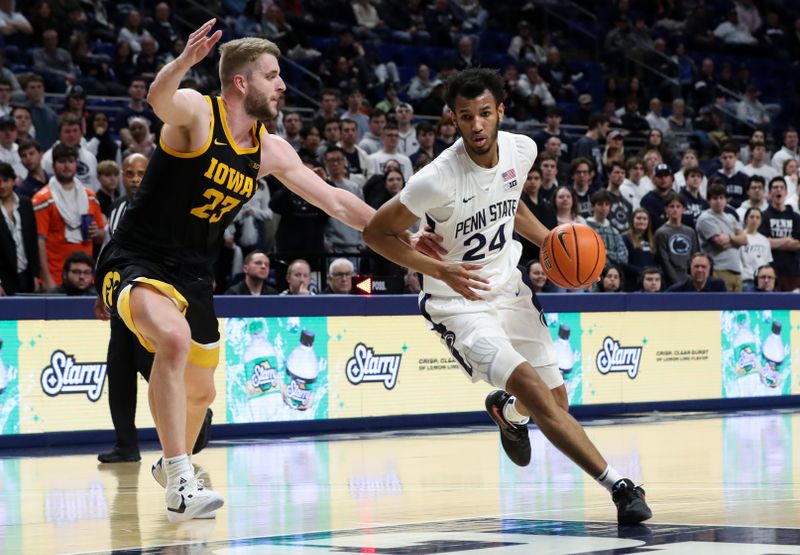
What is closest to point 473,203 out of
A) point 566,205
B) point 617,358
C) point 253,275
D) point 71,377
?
point 71,377

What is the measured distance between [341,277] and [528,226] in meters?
5.76

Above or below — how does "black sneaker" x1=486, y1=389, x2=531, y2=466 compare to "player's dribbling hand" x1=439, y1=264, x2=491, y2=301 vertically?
below

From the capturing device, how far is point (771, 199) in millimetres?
16641

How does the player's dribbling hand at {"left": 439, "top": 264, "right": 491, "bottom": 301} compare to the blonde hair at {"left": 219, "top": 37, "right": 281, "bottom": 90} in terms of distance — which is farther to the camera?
the blonde hair at {"left": 219, "top": 37, "right": 281, "bottom": 90}

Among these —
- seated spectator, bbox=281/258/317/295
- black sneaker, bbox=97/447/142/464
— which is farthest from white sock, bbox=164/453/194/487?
seated spectator, bbox=281/258/317/295

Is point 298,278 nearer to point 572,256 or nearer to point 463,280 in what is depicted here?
point 572,256

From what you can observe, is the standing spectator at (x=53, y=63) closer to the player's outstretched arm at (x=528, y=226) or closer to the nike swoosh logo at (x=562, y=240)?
the player's outstretched arm at (x=528, y=226)

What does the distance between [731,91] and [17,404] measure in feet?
56.2

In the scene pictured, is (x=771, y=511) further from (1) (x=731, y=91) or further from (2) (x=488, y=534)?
(1) (x=731, y=91)

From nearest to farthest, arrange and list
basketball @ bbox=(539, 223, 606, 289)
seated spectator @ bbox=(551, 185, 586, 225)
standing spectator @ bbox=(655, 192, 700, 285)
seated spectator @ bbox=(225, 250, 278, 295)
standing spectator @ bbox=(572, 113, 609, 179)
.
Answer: basketball @ bbox=(539, 223, 606, 289), seated spectator @ bbox=(225, 250, 278, 295), seated spectator @ bbox=(551, 185, 586, 225), standing spectator @ bbox=(655, 192, 700, 285), standing spectator @ bbox=(572, 113, 609, 179)

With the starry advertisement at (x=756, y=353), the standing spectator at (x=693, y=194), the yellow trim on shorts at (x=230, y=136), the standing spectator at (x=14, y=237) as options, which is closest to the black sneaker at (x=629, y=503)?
the yellow trim on shorts at (x=230, y=136)

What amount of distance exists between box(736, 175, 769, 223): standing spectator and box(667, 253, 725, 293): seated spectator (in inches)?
67.5

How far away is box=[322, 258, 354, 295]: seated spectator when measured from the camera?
1298cm

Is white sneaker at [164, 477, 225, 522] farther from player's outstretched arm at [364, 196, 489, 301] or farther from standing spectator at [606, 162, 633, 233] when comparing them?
standing spectator at [606, 162, 633, 233]
